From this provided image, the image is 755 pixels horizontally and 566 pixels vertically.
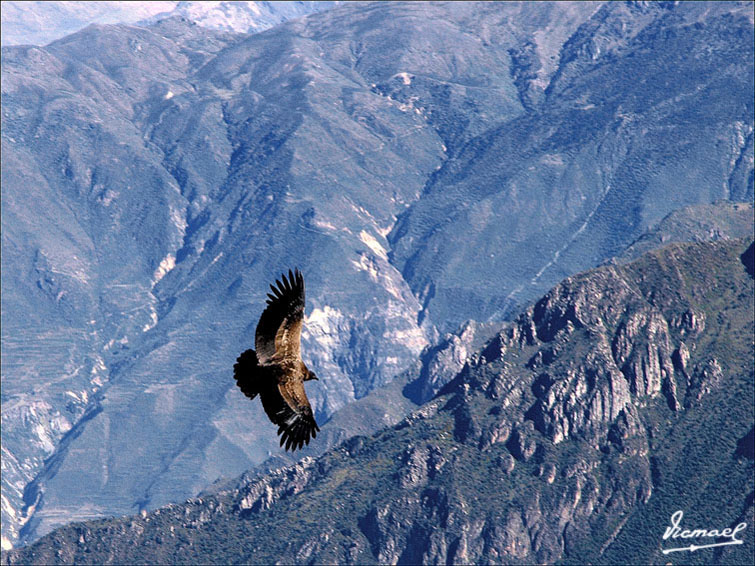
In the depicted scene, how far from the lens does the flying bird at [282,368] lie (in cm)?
8050

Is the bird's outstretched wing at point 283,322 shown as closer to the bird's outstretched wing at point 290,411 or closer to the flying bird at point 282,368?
the flying bird at point 282,368

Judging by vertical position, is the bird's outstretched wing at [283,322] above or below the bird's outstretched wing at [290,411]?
above

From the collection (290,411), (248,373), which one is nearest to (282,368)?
(248,373)

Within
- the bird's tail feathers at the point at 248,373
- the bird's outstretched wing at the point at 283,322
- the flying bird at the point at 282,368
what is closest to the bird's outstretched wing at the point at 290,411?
the flying bird at the point at 282,368

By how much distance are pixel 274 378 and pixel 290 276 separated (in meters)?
4.54

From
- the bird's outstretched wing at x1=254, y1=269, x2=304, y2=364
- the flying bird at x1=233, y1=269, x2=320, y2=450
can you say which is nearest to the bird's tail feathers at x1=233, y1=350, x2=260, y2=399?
the flying bird at x1=233, y1=269, x2=320, y2=450

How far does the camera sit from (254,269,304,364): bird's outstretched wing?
265 feet

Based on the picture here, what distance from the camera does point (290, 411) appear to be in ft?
267

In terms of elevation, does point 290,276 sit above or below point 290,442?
above

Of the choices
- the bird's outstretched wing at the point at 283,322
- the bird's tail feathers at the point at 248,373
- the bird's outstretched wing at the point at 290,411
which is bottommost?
the bird's outstretched wing at the point at 290,411

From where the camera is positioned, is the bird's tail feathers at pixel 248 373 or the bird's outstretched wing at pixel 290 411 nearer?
the bird's tail feathers at pixel 248 373

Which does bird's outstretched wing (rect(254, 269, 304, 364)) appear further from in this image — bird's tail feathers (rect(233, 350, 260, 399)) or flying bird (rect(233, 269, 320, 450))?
bird's tail feathers (rect(233, 350, 260, 399))

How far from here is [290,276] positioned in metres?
80.6

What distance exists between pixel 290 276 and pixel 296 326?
107 inches
